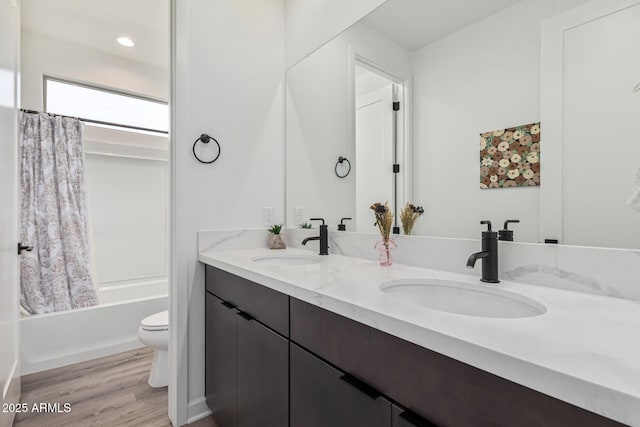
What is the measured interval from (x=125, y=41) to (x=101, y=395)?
282 cm

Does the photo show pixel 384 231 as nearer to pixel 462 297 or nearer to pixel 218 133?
pixel 462 297

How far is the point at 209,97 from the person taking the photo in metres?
1.72

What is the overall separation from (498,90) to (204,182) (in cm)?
141

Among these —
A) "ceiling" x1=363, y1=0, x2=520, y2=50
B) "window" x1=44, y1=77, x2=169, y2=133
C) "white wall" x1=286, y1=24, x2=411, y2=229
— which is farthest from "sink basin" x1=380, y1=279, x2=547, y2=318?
"window" x1=44, y1=77, x2=169, y2=133

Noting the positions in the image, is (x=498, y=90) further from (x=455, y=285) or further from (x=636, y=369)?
(x=636, y=369)

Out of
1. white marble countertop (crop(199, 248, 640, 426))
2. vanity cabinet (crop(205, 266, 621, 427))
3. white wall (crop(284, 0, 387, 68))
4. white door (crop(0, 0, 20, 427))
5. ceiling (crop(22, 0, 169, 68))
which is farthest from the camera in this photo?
ceiling (crop(22, 0, 169, 68))

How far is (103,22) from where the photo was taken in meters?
2.51

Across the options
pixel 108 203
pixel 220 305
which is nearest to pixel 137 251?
pixel 108 203

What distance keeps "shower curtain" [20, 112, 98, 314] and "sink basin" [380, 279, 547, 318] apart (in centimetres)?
271

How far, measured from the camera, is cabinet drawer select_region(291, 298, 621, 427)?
1.48 ft

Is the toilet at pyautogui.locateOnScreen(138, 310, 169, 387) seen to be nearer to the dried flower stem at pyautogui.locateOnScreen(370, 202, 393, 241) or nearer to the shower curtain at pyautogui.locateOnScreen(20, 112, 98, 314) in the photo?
the shower curtain at pyautogui.locateOnScreen(20, 112, 98, 314)

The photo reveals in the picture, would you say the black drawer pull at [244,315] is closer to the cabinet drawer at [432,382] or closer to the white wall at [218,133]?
the cabinet drawer at [432,382]

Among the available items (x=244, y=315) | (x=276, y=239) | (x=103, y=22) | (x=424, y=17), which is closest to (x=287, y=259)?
(x=276, y=239)

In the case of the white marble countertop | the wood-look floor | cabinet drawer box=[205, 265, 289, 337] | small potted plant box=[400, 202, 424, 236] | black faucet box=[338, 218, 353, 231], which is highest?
small potted plant box=[400, 202, 424, 236]
